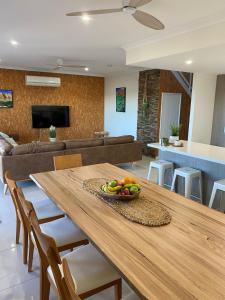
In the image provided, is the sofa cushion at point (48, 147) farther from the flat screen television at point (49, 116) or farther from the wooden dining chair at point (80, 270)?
the flat screen television at point (49, 116)

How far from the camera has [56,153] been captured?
4297 millimetres

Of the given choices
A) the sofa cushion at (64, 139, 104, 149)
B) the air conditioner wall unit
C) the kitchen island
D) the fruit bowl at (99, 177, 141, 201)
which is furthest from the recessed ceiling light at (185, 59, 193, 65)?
the air conditioner wall unit

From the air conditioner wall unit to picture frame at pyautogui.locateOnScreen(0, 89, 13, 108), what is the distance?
0.63 m

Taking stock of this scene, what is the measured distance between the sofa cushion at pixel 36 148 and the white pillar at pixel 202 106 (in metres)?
3.01

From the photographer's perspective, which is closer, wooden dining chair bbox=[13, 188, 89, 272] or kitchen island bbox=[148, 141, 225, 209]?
wooden dining chair bbox=[13, 188, 89, 272]

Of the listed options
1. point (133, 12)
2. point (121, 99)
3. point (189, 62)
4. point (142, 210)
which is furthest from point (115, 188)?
point (121, 99)

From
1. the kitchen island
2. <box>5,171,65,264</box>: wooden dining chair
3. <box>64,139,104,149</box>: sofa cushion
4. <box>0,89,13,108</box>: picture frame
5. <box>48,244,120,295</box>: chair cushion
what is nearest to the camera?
<box>48,244,120,295</box>: chair cushion

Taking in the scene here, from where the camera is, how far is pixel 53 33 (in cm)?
355

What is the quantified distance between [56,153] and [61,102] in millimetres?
4075

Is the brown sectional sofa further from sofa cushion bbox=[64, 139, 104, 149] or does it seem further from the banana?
the banana

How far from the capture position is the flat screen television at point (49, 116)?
Answer: 298 inches

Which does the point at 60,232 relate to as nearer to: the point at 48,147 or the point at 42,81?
the point at 48,147

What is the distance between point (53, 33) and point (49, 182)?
2.45m

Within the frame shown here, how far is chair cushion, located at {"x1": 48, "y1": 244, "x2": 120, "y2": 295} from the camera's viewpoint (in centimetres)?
139
